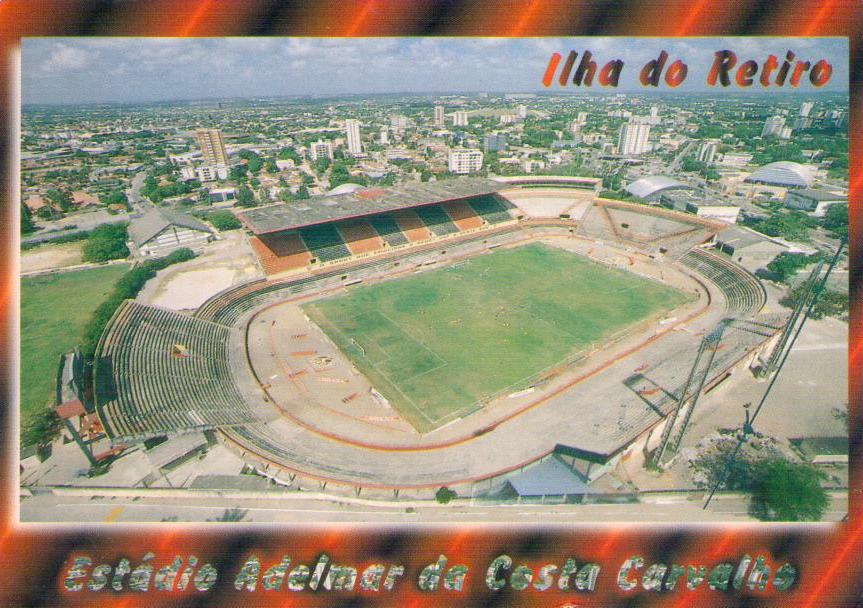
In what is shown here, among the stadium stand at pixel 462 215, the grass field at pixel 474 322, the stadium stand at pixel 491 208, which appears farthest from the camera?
the stadium stand at pixel 491 208

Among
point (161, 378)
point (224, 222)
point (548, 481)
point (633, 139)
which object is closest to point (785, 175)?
point (633, 139)

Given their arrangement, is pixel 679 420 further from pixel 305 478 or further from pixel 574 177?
pixel 574 177

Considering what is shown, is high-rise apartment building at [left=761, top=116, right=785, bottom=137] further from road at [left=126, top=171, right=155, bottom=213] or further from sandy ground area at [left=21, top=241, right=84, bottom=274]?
sandy ground area at [left=21, top=241, right=84, bottom=274]

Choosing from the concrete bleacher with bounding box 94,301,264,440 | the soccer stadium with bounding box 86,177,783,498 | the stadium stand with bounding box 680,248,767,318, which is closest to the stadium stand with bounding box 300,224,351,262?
the soccer stadium with bounding box 86,177,783,498

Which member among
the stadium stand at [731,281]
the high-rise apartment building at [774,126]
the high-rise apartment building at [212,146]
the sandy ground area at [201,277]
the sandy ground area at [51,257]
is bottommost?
the sandy ground area at [51,257]

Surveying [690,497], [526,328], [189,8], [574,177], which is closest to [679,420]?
[690,497]

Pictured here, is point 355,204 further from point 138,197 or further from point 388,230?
point 138,197

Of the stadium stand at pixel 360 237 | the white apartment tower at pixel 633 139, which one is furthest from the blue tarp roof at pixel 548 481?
the white apartment tower at pixel 633 139

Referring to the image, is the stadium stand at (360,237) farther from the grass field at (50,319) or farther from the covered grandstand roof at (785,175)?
the covered grandstand roof at (785,175)
